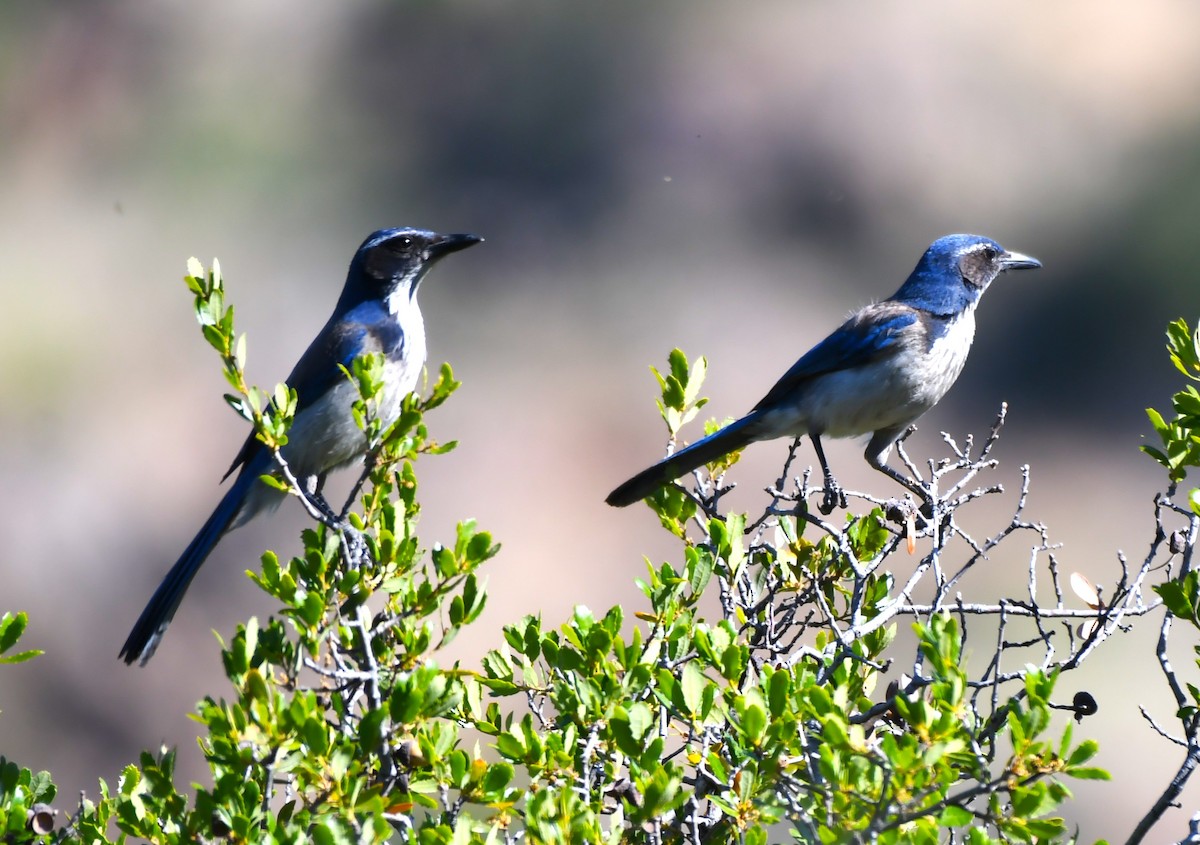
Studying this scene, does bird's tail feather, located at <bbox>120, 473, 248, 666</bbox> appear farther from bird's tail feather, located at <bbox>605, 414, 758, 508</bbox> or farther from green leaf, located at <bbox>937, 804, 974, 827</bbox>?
green leaf, located at <bbox>937, 804, 974, 827</bbox>

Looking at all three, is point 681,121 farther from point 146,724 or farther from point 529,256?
point 146,724

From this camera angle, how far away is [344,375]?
15.8ft

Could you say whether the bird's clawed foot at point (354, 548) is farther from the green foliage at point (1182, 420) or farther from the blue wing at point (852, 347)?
the blue wing at point (852, 347)

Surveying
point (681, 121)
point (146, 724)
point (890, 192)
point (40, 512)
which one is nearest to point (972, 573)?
point (890, 192)

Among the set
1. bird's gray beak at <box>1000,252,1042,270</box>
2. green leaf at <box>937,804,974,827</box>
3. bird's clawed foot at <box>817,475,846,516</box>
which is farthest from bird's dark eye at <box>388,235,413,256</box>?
green leaf at <box>937,804,974,827</box>

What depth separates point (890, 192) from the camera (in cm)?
1277

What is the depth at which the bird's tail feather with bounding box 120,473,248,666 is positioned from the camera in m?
4.18

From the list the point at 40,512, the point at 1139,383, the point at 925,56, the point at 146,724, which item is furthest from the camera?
the point at 925,56

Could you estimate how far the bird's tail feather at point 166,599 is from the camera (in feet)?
13.7

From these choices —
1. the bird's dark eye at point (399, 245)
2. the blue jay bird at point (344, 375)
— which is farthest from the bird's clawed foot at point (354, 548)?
the bird's dark eye at point (399, 245)

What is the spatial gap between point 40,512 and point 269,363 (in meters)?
2.14

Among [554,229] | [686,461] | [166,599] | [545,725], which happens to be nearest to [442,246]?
[686,461]

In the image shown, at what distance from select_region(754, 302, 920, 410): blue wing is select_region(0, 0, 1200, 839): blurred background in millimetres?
4896

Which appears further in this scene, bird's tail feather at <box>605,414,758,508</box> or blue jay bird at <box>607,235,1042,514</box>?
blue jay bird at <box>607,235,1042,514</box>
